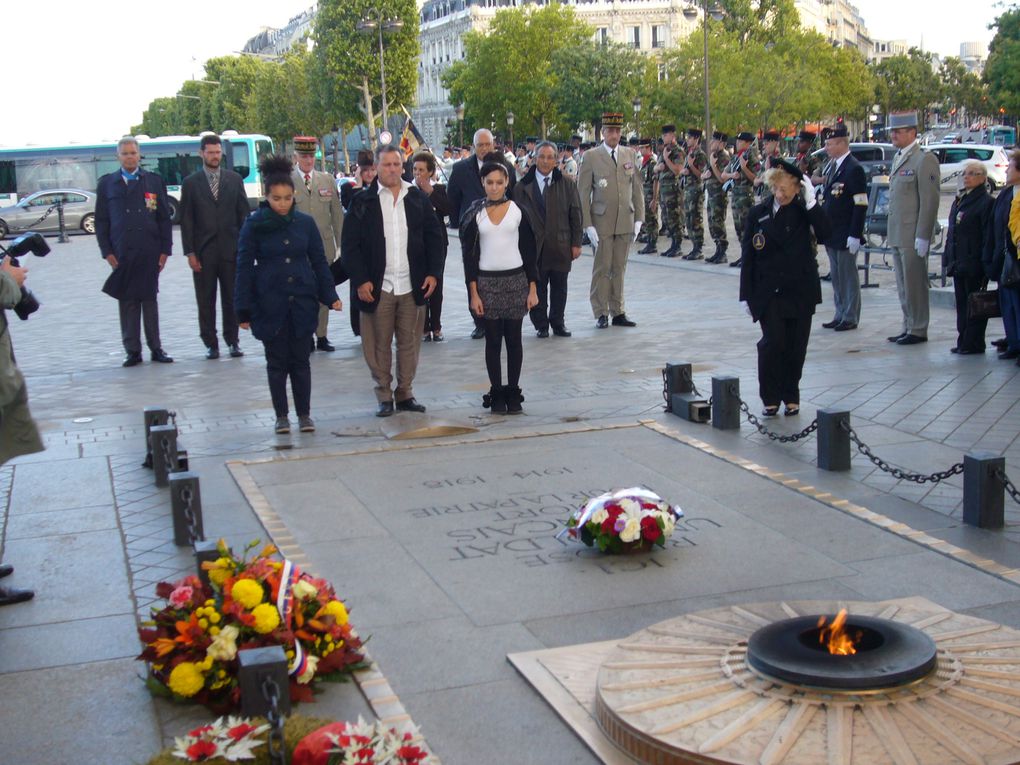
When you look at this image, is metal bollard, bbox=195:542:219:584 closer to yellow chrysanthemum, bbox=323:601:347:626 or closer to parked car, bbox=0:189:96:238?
yellow chrysanthemum, bbox=323:601:347:626

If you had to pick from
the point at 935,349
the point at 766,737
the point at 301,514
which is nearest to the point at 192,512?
the point at 301,514

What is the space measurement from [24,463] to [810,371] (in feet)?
20.6

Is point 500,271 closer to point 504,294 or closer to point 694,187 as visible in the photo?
point 504,294

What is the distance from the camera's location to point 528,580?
18.6 feet

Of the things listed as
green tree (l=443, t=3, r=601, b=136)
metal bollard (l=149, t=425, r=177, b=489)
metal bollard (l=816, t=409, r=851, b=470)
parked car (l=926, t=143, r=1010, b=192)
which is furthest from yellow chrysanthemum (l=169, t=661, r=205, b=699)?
green tree (l=443, t=3, r=601, b=136)

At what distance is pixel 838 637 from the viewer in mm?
4285

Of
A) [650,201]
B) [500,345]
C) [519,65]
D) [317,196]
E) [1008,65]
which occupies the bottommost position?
[500,345]

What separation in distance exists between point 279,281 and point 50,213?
1327 inches

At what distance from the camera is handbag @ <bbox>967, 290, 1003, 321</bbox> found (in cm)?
1088

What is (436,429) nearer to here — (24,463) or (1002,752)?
(24,463)

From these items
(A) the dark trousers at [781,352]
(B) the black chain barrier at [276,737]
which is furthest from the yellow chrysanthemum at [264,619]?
(A) the dark trousers at [781,352]

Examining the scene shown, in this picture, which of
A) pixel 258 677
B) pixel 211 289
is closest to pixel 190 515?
pixel 258 677

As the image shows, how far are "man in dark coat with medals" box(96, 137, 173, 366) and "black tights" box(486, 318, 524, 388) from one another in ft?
13.6

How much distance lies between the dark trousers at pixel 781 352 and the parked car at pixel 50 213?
112 ft
